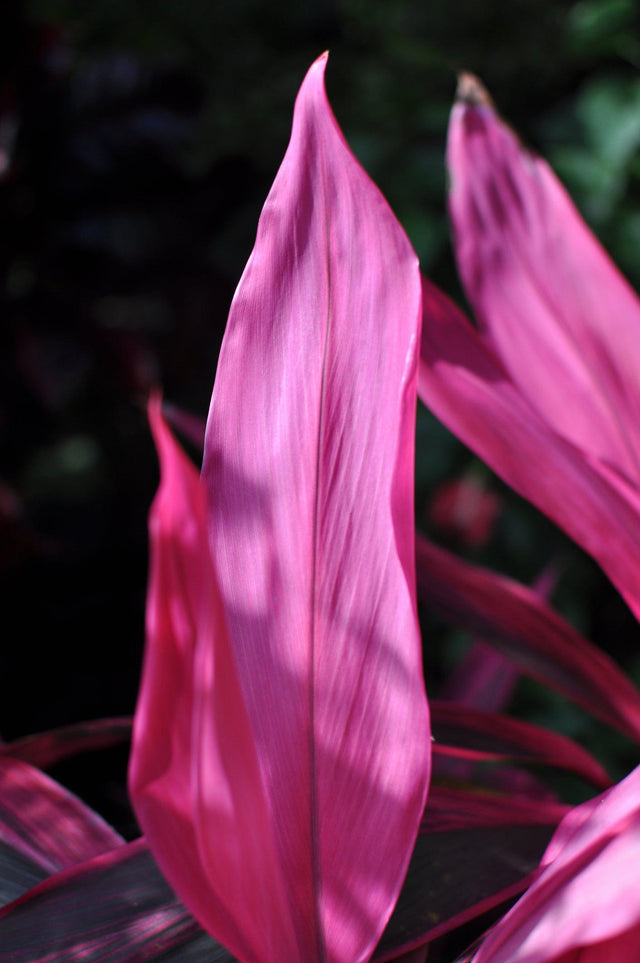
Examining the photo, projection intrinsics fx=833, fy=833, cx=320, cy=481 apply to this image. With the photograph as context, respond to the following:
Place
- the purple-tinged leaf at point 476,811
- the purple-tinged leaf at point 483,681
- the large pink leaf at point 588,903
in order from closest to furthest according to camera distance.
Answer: the large pink leaf at point 588,903 < the purple-tinged leaf at point 476,811 < the purple-tinged leaf at point 483,681

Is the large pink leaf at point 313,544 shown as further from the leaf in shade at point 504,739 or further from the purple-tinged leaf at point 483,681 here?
the purple-tinged leaf at point 483,681

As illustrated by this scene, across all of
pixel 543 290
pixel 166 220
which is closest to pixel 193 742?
pixel 543 290

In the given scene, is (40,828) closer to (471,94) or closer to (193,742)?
(193,742)

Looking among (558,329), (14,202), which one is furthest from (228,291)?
(558,329)

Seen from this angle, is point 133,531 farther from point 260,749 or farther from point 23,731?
point 260,749

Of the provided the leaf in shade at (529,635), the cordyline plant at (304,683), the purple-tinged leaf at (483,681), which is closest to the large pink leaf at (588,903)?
the cordyline plant at (304,683)

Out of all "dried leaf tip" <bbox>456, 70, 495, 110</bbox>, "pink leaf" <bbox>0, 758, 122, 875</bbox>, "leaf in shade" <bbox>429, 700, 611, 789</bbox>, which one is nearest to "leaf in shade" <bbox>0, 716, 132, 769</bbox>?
"pink leaf" <bbox>0, 758, 122, 875</bbox>
